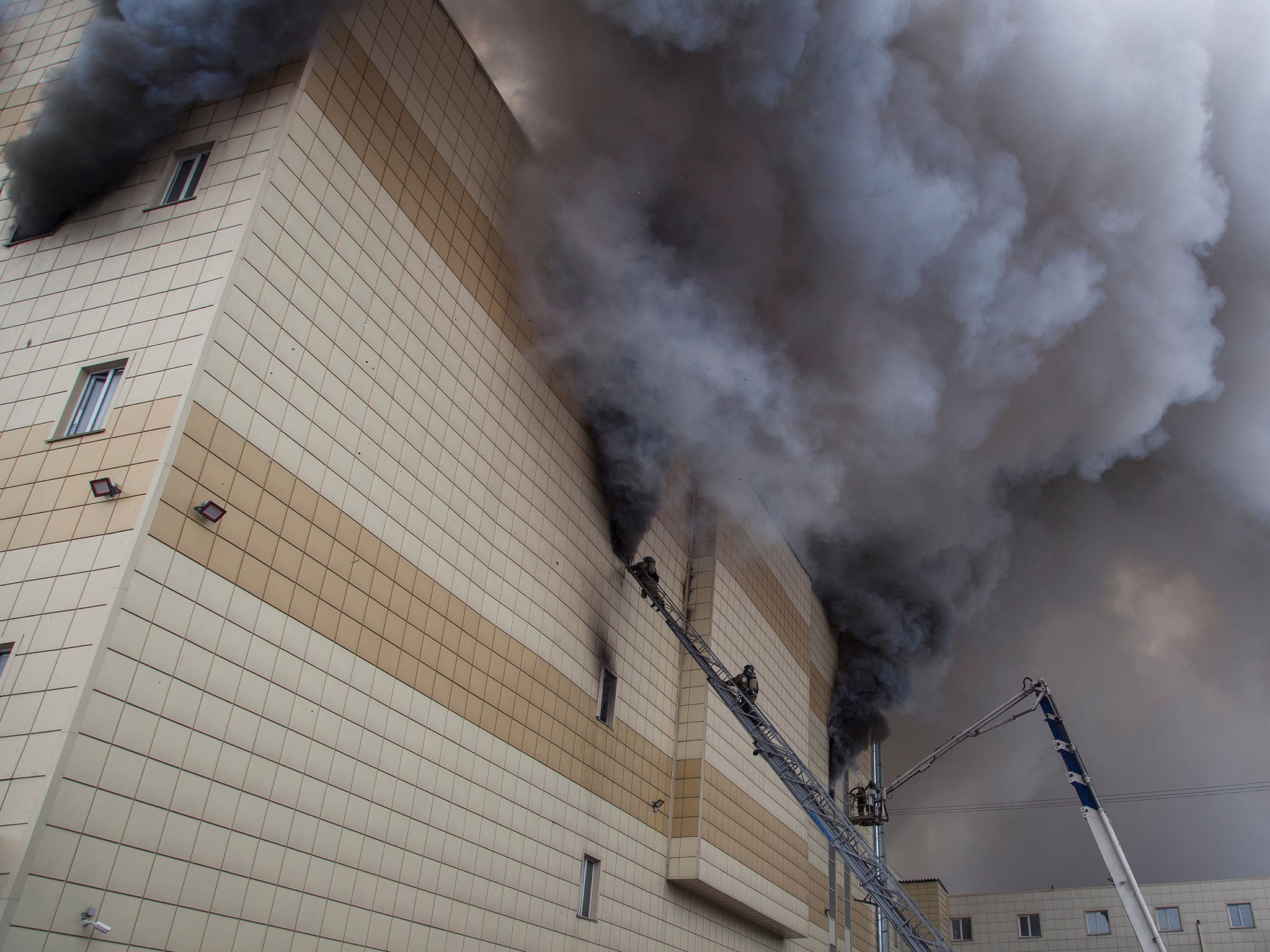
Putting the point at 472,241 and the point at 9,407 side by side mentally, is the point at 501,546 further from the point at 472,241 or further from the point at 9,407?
the point at 9,407

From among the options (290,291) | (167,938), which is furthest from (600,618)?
(167,938)

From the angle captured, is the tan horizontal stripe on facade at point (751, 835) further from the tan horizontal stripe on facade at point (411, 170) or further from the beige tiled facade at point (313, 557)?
the tan horizontal stripe on facade at point (411, 170)

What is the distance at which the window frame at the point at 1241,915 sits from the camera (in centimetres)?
3988

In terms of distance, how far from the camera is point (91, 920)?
27.1 ft

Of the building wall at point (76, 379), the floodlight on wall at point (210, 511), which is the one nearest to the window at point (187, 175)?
the building wall at point (76, 379)

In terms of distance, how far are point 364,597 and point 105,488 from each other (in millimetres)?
3605

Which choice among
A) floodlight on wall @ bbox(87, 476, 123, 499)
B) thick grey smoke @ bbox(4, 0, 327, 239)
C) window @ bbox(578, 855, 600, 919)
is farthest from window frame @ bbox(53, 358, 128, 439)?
window @ bbox(578, 855, 600, 919)

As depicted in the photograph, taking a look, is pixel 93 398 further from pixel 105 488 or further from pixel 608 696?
pixel 608 696

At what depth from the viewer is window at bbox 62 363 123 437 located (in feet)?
34.8

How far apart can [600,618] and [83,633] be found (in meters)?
10.8

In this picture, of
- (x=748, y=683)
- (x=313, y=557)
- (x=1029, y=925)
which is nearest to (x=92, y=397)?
(x=313, y=557)

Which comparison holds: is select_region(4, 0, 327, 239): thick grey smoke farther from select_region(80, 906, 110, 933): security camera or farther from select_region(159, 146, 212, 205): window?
select_region(80, 906, 110, 933): security camera

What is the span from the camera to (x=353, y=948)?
1125 centimetres

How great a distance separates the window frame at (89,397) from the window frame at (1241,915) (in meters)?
47.6
